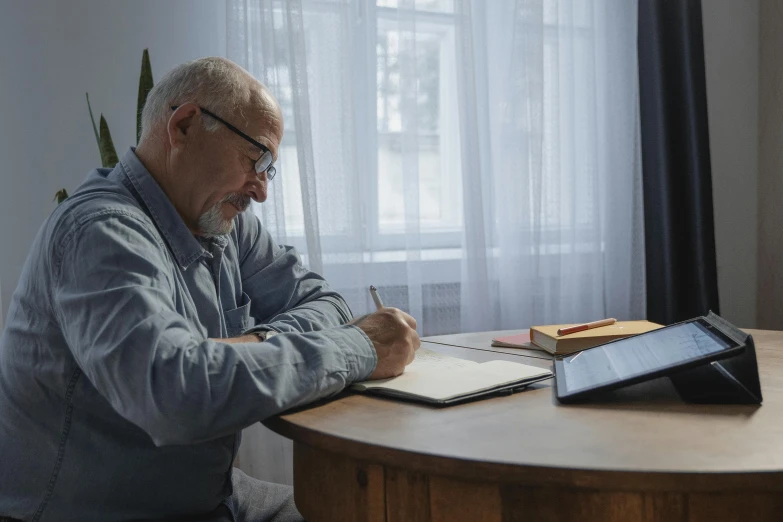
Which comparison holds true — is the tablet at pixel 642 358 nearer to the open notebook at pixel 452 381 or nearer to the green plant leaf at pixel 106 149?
the open notebook at pixel 452 381

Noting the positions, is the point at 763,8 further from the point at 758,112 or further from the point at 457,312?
the point at 457,312

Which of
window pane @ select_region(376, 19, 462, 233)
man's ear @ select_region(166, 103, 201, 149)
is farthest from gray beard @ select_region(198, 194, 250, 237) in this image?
window pane @ select_region(376, 19, 462, 233)

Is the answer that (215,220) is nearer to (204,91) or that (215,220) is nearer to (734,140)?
(204,91)

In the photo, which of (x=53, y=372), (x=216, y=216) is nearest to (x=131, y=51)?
(x=216, y=216)

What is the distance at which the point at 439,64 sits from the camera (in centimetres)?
292

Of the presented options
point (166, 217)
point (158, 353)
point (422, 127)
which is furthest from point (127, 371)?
point (422, 127)

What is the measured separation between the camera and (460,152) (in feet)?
9.54

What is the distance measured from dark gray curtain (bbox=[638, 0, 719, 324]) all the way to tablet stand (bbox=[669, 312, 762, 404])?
222cm

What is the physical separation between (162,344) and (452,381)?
0.46 m

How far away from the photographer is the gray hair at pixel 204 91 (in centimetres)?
130

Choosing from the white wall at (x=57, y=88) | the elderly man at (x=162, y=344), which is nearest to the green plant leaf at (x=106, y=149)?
the white wall at (x=57, y=88)

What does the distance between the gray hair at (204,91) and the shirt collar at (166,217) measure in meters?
0.11

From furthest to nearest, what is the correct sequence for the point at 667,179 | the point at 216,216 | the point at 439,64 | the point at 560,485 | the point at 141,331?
1. the point at 667,179
2. the point at 439,64
3. the point at 216,216
4. the point at 141,331
5. the point at 560,485

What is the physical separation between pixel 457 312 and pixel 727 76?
1746 mm
